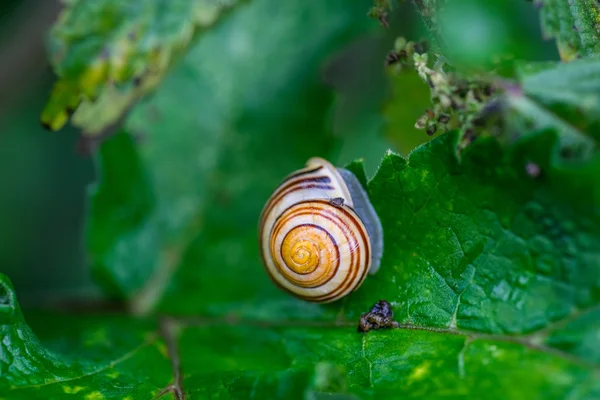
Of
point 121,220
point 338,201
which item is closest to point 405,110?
point 338,201

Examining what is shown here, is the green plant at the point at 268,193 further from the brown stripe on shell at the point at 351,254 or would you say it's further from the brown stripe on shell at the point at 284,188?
the brown stripe on shell at the point at 284,188

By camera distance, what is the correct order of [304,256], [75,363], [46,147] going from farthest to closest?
[46,147]
[304,256]
[75,363]

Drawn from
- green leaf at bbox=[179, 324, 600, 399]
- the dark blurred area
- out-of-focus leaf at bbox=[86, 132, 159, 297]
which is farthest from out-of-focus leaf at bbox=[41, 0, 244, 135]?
the dark blurred area

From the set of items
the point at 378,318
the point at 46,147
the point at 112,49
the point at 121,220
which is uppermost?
the point at 112,49

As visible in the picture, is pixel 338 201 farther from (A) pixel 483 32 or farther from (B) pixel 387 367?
(A) pixel 483 32

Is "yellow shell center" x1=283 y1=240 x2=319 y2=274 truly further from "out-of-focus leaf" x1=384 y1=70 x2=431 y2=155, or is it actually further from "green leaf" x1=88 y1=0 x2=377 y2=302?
"green leaf" x1=88 y1=0 x2=377 y2=302

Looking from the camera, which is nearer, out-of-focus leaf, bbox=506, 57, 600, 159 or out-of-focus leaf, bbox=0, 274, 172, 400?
out-of-focus leaf, bbox=506, 57, 600, 159

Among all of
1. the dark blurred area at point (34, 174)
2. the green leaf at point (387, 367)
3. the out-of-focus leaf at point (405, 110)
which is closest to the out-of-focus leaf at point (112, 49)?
the out-of-focus leaf at point (405, 110)

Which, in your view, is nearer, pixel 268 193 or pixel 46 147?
pixel 268 193
